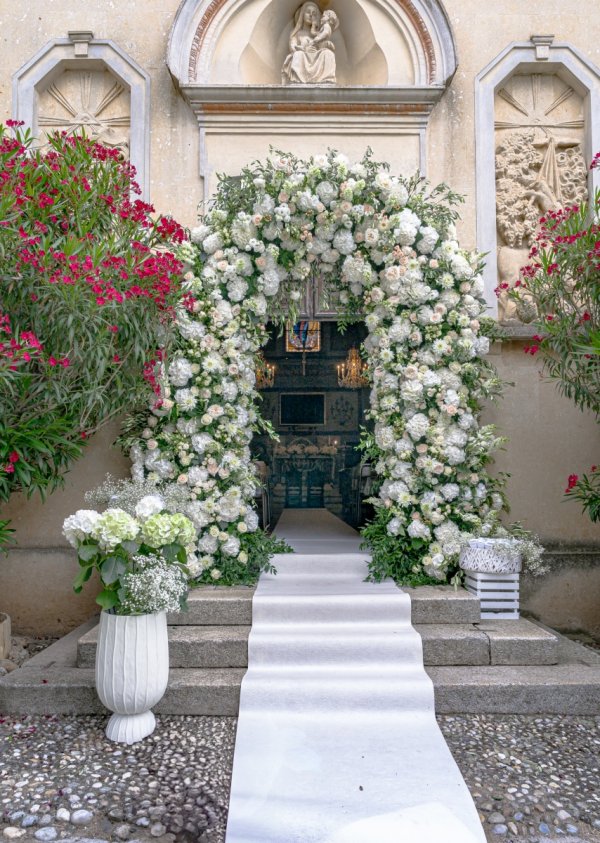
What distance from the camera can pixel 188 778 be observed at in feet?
9.60

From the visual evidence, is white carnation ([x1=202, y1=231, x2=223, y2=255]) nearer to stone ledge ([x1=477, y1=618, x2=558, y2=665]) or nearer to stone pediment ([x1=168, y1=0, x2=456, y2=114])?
stone pediment ([x1=168, y1=0, x2=456, y2=114])

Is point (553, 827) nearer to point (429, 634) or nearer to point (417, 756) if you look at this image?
point (417, 756)

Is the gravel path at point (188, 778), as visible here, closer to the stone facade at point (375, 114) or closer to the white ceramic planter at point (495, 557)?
the white ceramic planter at point (495, 557)

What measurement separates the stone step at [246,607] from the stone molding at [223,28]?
14.9ft

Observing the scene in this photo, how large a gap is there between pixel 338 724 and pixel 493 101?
562cm

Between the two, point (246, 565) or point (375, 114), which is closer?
point (246, 565)

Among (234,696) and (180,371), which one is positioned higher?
(180,371)

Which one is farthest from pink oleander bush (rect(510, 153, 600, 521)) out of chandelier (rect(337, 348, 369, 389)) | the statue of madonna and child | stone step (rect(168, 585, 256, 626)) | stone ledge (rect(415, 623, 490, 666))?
chandelier (rect(337, 348, 369, 389))

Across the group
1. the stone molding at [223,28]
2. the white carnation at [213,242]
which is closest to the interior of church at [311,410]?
the stone molding at [223,28]

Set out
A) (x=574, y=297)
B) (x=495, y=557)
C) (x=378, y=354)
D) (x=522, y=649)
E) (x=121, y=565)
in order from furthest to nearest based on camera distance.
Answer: (x=378, y=354) < (x=574, y=297) < (x=495, y=557) < (x=522, y=649) < (x=121, y=565)

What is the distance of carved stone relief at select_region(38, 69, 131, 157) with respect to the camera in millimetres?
5723

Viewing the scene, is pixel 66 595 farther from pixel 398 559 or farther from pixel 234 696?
pixel 398 559

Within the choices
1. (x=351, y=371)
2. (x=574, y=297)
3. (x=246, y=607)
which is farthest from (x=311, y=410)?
(x=246, y=607)

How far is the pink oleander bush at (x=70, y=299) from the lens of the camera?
3.56 metres
